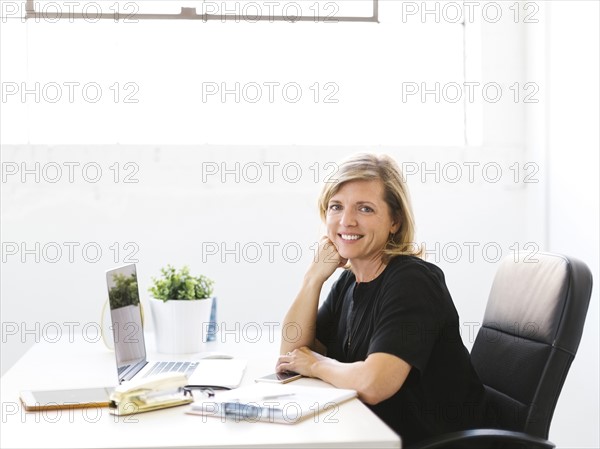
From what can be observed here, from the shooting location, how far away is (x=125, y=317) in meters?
2.25

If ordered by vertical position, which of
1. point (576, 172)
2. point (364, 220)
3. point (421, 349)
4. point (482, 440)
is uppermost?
point (576, 172)

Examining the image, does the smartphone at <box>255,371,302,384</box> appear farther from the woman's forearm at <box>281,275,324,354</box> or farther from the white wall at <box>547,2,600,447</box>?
the white wall at <box>547,2,600,447</box>

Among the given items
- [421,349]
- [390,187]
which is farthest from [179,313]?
[421,349]

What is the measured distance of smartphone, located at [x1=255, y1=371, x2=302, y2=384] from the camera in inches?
83.0

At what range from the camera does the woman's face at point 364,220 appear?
2.27 meters

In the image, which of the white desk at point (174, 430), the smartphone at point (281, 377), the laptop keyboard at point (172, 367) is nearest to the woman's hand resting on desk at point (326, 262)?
the smartphone at point (281, 377)

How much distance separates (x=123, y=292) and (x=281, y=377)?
20.5 inches

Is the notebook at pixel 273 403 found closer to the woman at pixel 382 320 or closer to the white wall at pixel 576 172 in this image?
the woman at pixel 382 320

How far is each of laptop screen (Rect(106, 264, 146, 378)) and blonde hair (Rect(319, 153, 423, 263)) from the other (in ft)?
2.18

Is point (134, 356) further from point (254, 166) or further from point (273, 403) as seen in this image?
point (254, 166)

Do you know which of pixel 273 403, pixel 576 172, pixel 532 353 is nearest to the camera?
pixel 273 403

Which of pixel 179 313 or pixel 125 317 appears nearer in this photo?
pixel 125 317

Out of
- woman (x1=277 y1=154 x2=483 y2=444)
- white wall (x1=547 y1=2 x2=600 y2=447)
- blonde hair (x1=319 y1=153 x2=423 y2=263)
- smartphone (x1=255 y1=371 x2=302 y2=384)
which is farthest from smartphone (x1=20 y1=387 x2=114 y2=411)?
white wall (x1=547 y1=2 x2=600 y2=447)

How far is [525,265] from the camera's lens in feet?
7.23
